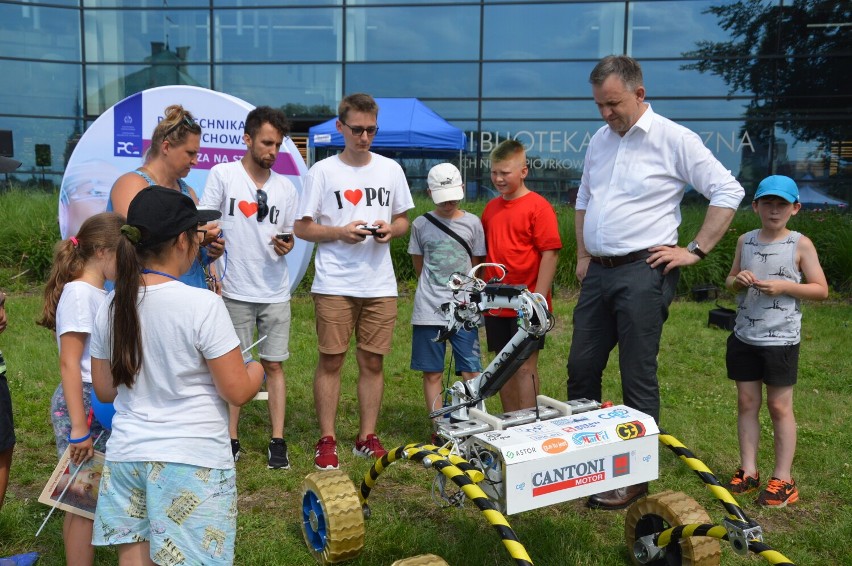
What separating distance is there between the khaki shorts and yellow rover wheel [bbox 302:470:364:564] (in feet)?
4.05

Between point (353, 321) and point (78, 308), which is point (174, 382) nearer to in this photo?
point (78, 308)

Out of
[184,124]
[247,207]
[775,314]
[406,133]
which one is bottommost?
[775,314]

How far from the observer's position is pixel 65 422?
3.21 m

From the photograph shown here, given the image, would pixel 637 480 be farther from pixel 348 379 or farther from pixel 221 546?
pixel 348 379

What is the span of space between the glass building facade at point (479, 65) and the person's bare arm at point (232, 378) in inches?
628

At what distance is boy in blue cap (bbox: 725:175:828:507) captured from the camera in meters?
4.09

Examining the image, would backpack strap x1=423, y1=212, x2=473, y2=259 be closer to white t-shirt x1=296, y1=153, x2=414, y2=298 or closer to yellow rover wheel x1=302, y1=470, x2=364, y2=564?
white t-shirt x1=296, y1=153, x2=414, y2=298

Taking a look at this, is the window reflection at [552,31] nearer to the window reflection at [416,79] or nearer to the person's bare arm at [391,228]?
the window reflection at [416,79]

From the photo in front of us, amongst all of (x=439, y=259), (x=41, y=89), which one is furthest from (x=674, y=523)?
(x=41, y=89)

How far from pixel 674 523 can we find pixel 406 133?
44.5 ft

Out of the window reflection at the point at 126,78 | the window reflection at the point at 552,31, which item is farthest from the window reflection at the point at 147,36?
the window reflection at the point at 552,31

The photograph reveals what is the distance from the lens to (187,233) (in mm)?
2521

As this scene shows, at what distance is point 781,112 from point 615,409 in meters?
16.9

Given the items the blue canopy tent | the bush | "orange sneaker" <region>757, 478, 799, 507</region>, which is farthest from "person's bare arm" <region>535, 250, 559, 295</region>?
the blue canopy tent
